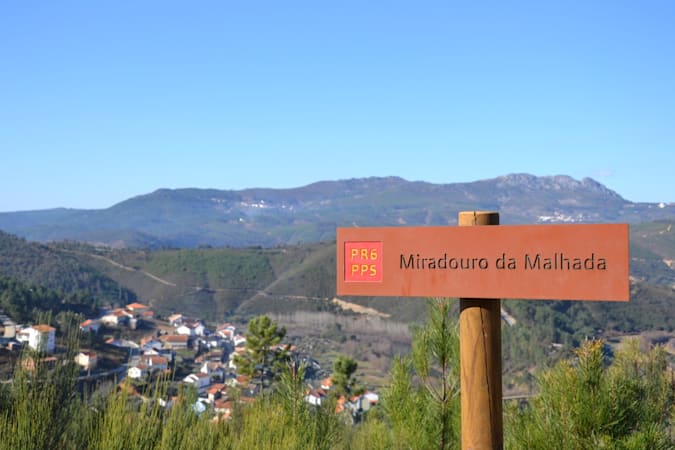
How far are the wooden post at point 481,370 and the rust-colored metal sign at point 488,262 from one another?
0.10 meters

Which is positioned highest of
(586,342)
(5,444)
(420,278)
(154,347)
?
(420,278)

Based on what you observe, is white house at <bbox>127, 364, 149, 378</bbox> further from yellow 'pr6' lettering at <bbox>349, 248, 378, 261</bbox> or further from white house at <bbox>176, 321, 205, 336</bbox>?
white house at <bbox>176, 321, 205, 336</bbox>

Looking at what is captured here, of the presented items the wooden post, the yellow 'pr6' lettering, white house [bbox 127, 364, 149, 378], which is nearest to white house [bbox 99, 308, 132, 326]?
white house [bbox 127, 364, 149, 378]

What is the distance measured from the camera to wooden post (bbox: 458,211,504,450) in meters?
2.34

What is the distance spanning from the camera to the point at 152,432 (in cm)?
262

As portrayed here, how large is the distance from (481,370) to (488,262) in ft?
1.32

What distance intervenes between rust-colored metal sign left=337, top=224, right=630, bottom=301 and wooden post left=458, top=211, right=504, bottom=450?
97 millimetres

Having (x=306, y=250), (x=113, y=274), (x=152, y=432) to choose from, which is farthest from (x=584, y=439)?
(x=306, y=250)

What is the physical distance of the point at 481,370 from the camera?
235 cm

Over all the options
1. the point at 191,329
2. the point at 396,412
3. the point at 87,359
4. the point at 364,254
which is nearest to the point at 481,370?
the point at 364,254

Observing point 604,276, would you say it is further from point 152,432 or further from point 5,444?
point 5,444

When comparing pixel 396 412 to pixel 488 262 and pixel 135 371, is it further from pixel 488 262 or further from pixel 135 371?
pixel 135 371

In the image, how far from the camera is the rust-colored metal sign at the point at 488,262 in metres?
2.11

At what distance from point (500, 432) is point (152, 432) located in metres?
1.35
